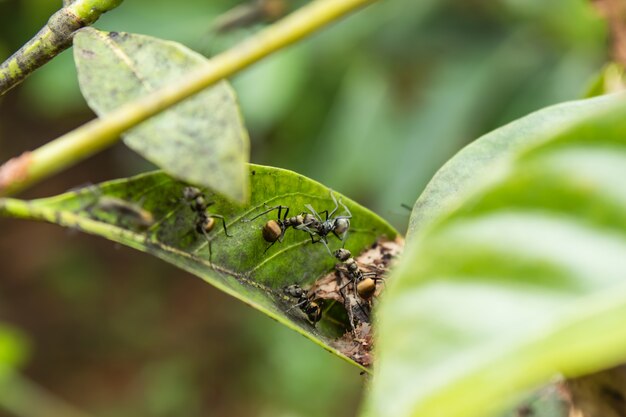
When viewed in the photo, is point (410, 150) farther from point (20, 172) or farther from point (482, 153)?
point (20, 172)

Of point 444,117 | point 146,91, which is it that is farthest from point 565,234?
point 444,117

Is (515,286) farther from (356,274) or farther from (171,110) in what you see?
(356,274)

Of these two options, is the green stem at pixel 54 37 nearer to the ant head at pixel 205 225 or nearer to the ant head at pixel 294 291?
the ant head at pixel 205 225

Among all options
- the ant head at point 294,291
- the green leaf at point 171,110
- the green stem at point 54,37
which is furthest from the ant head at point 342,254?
the green stem at point 54,37

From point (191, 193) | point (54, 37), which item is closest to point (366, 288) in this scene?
point (191, 193)

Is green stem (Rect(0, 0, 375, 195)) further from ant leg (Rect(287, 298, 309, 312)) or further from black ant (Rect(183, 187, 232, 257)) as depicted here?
ant leg (Rect(287, 298, 309, 312))
